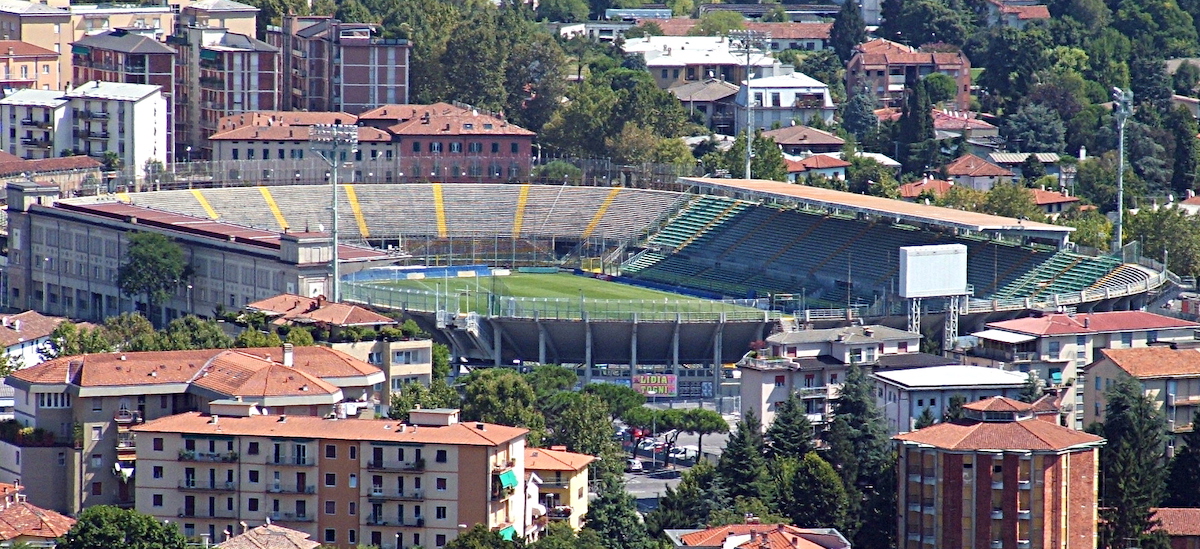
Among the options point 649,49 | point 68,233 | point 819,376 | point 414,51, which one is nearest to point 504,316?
point 819,376

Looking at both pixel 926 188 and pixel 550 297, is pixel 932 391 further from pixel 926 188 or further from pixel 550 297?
pixel 926 188

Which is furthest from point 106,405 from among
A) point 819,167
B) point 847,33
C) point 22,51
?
point 847,33

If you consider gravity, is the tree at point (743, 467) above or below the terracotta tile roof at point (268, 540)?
above

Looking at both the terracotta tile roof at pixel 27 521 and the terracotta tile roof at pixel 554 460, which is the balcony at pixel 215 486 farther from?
the terracotta tile roof at pixel 554 460

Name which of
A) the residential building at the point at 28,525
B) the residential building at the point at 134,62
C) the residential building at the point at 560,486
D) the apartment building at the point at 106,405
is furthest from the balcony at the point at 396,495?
the residential building at the point at 134,62

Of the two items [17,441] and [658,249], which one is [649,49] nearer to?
[658,249]

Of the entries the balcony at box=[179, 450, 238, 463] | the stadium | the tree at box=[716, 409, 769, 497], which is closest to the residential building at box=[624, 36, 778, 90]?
the stadium

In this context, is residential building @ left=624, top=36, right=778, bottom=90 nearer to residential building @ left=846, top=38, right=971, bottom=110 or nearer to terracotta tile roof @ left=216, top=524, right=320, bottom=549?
residential building @ left=846, top=38, right=971, bottom=110
